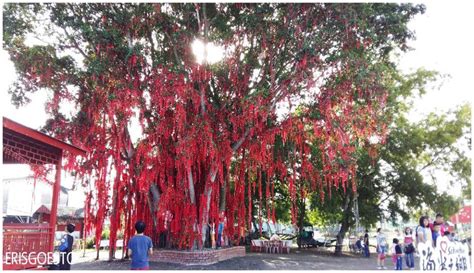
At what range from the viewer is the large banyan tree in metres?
10.9

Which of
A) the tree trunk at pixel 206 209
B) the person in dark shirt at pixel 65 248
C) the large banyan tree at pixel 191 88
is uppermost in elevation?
the large banyan tree at pixel 191 88

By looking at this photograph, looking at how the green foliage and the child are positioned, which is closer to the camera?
the child

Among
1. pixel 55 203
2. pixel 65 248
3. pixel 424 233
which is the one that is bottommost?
pixel 65 248

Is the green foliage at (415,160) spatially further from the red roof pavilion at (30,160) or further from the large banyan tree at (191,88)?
the red roof pavilion at (30,160)

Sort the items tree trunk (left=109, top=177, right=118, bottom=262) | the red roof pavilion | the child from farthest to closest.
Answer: tree trunk (left=109, top=177, right=118, bottom=262) → the child → the red roof pavilion

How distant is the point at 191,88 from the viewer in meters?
11.3

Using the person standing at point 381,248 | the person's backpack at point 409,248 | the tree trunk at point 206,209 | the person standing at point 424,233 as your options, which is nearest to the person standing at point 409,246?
the person's backpack at point 409,248

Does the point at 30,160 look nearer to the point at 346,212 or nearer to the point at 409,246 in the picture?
the point at 409,246

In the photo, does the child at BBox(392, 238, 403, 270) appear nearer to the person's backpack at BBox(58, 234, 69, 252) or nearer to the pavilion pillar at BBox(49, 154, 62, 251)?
the person's backpack at BBox(58, 234, 69, 252)

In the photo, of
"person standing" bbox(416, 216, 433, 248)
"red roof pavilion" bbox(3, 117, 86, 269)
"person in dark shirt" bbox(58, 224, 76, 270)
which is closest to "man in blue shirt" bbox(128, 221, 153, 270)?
"person in dark shirt" bbox(58, 224, 76, 270)

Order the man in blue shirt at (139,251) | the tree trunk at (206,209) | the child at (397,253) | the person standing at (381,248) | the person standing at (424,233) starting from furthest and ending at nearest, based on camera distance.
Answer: the tree trunk at (206,209), the person standing at (381,248), the child at (397,253), the person standing at (424,233), the man in blue shirt at (139,251)

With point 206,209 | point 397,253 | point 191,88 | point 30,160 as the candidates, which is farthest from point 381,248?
point 30,160

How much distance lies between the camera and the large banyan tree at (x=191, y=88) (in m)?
10.9

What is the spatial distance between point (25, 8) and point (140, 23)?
3.21 m
